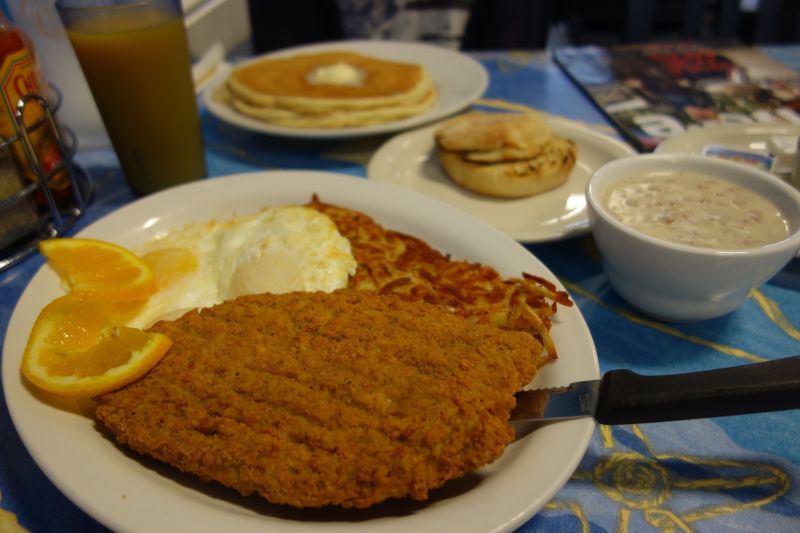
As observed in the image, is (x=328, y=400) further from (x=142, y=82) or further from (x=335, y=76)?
(x=335, y=76)

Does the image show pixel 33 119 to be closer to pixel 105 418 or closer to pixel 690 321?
Result: pixel 105 418

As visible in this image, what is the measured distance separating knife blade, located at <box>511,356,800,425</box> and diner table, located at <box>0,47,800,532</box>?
0.19 meters

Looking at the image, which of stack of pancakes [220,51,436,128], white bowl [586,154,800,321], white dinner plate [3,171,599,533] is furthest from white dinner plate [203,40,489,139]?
white dinner plate [3,171,599,533]

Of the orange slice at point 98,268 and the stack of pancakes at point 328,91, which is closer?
the orange slice at point 98,268

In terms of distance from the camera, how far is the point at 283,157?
8.98ft

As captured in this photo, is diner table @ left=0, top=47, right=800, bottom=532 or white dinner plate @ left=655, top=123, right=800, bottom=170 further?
white dinner plate @ left=655, top=123, right=800, bottom=170

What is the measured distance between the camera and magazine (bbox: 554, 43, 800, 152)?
2.87 m

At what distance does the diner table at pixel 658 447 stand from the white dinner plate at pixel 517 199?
4.3 inches

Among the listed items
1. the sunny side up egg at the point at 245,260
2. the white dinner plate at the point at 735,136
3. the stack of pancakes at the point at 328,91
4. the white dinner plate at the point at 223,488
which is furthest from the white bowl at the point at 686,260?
the stack of pancakes at the point at 328,91

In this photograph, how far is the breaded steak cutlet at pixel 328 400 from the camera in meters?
1.07

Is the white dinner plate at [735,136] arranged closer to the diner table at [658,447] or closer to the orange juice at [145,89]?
the diner table at [658,447]

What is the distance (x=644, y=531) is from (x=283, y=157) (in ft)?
7.34

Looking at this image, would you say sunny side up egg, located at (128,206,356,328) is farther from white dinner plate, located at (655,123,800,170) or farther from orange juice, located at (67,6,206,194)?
white dinner plate, located at (655,123,800,170)

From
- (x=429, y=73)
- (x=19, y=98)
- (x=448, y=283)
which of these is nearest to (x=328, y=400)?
(x=448, y=283)
